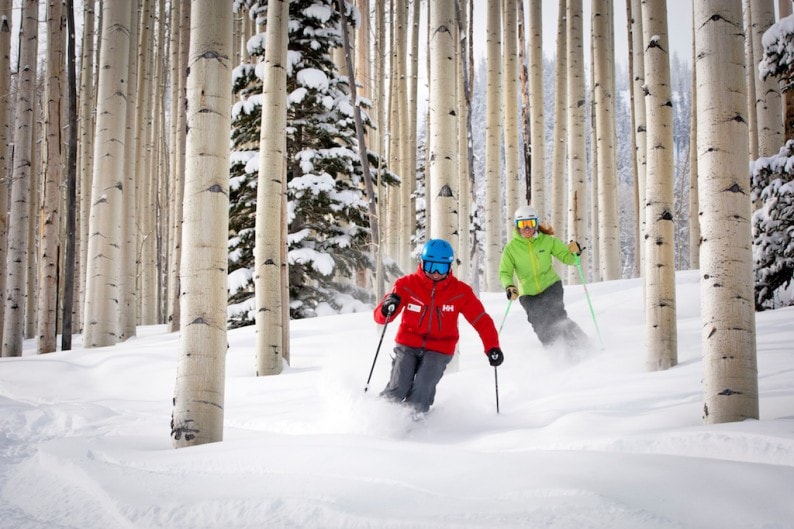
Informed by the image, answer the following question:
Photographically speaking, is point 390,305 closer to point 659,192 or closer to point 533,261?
point 659,192

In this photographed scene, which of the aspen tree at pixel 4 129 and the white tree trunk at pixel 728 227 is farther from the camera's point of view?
the aspen tree at pixel 4 129

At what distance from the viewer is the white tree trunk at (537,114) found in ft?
40.7

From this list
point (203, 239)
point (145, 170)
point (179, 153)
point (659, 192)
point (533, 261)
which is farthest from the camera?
point (145, 170)

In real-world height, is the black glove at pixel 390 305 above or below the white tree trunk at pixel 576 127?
below

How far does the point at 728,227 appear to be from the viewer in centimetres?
285

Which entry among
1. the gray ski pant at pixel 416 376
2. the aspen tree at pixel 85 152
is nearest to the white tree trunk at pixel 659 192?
the gray ski pant at pixel 416 376

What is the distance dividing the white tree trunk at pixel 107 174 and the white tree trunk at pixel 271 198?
11.2 ft

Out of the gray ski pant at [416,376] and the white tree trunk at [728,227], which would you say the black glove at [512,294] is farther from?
the white tree trunk at [728,227]

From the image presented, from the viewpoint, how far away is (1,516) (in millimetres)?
2207

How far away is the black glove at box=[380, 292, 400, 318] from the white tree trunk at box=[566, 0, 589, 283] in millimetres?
8172

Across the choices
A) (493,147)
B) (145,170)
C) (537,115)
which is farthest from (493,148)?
(145,170)

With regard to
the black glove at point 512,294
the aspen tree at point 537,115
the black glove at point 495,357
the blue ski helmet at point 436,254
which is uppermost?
the aspen tree at point 537,115

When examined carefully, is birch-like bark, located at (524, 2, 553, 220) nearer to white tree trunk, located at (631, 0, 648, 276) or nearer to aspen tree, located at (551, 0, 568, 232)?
aspen tree, located at (551, 0, 568, 232)

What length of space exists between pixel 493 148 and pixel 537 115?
53.0 inches
